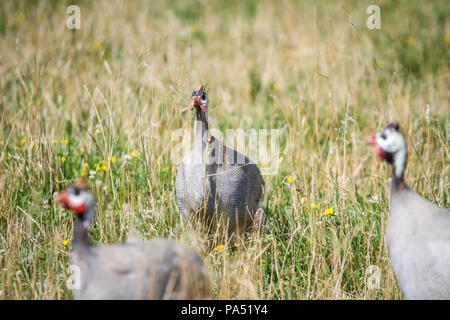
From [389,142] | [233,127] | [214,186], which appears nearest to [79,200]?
[214,186]

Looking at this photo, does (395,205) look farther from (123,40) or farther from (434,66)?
(123,40)

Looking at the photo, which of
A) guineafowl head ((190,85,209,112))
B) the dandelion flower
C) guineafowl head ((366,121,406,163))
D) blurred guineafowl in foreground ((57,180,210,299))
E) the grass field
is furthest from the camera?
guineafowl head ((190,85,209,112))

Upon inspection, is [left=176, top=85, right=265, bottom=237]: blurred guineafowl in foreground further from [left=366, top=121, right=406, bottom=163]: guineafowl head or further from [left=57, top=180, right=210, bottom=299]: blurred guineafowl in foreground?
[left=366, top=121, right=406, bottom=163]: guineafowl head

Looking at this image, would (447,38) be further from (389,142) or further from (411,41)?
(389,142)

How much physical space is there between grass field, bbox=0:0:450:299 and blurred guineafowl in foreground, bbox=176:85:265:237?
171mm

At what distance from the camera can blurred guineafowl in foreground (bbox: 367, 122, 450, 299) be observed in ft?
8.52

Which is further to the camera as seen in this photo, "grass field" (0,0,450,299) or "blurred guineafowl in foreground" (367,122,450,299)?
"grass field" (0,0,450,299)

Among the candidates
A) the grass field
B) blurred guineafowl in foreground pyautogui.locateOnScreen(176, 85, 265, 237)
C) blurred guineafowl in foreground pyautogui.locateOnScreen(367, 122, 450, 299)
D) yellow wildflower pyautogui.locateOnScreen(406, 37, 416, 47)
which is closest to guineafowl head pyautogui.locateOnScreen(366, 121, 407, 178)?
blurred guineafowl in foreground pyautogui.locateOnScreen(367, 122, 450, 299)

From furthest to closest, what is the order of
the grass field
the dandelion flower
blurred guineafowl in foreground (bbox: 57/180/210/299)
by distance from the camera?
1. the dandelion flower
2. the grass field
3. blurred guineafowl in foreground (bbox: 57/180/210/299)

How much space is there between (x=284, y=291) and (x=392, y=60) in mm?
4289

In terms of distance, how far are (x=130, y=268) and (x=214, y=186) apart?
130 centimetres

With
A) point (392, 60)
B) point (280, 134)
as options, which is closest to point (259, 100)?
point (280, 134)

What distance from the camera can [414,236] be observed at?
2.67 meters

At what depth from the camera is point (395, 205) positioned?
110 inches
